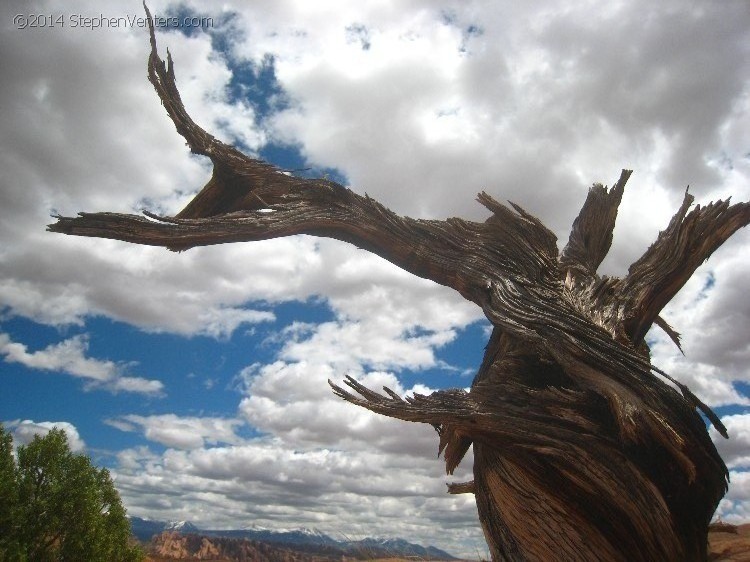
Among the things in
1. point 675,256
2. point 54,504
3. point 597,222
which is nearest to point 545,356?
point 675,256

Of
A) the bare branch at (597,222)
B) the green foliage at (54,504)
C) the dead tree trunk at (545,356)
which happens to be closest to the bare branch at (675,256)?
the dead tree trunk at (545,356)

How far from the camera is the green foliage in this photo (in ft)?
97.8

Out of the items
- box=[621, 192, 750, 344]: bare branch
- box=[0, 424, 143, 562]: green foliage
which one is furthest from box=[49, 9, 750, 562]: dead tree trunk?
box=[0, 424, 143, 562]: green foliage

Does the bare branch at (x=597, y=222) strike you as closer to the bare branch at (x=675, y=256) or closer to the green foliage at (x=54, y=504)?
the bare branch at (x=675, y=256)

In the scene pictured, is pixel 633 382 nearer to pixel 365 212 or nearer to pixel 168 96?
pixel 365 212

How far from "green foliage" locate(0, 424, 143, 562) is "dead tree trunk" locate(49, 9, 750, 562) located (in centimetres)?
3153

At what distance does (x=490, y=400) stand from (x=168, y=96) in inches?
176

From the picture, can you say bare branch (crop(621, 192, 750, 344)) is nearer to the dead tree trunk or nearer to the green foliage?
the dead tree trunk

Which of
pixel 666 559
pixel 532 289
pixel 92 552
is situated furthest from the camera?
pixel 92 552

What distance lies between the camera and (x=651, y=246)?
6.01 metres

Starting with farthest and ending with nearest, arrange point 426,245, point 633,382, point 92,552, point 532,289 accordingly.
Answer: point 92,552 → point 426,245 → point 532,289 → point 633,382

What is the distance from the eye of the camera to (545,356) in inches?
186

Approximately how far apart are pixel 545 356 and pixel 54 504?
34.9 meters

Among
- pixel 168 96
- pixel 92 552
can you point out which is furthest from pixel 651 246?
pixel 92 552
